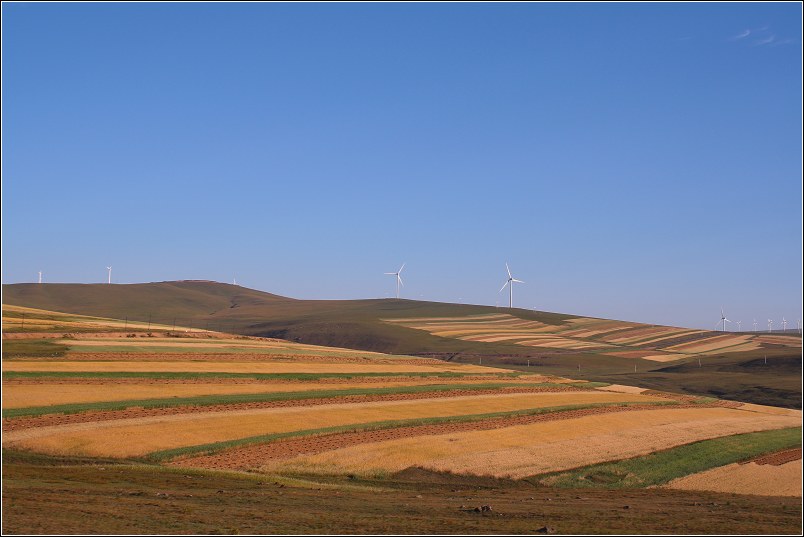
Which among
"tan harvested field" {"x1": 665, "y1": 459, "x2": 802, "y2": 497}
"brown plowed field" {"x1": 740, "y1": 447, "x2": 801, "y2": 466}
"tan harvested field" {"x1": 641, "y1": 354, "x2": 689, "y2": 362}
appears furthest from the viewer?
"tan harvested field" {"x1": 641, "y1": 354, "x2": 689, "y2": 362}

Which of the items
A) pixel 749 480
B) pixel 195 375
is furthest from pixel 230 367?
pixel 749 480

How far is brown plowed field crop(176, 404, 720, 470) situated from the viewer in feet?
117

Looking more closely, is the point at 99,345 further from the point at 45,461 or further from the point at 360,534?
the point at 360,534

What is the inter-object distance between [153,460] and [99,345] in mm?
43976

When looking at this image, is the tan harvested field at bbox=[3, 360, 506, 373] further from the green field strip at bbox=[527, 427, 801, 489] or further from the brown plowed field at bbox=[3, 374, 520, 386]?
the green field strip at bbox=[527, 427, 801, 489]

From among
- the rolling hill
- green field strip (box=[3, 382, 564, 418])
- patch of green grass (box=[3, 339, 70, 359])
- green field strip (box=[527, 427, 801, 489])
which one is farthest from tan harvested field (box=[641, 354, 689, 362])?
patch of green grass (box=[3, 339, 70, 359])

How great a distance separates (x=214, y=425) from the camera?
1729 inches

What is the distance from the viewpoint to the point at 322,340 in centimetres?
14412

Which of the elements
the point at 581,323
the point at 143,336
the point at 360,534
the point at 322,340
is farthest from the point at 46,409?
the point at 581,323

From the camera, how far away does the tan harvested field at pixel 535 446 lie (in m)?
36.5

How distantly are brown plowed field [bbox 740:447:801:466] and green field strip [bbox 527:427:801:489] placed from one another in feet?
1.65

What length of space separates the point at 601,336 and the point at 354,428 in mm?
118993

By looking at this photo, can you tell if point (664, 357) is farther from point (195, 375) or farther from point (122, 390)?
point (122, 390)

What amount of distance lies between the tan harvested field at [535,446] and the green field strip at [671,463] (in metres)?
0.90
